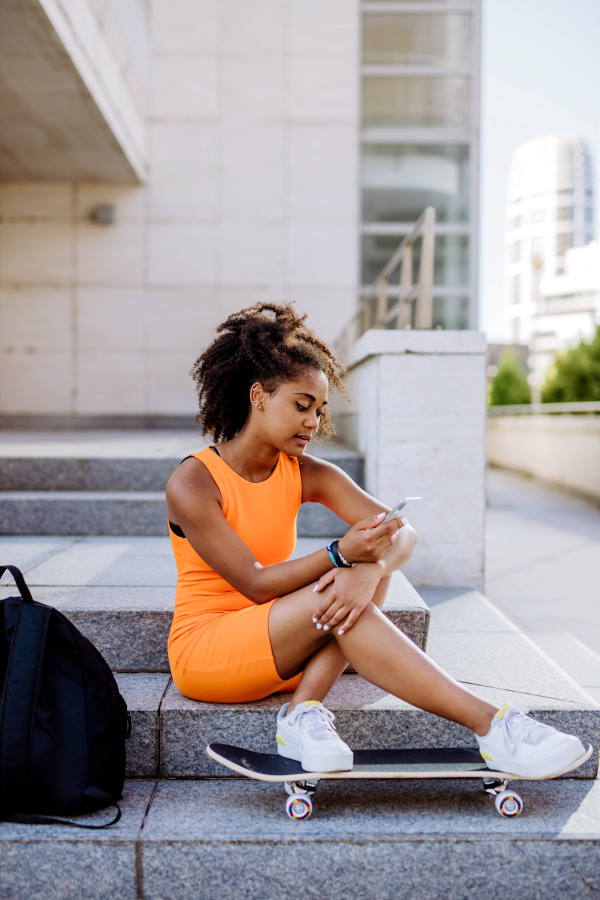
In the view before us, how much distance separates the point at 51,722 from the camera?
6.43 ft

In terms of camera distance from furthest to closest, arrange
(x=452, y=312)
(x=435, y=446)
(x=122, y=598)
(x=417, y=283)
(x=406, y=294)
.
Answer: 1. (x=452, y=312)
2. (x=406, y=294)
3. (x=417, y=283)
4. (x=435, y=446)
5. (x=122, y=598)

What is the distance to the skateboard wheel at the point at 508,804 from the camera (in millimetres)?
2016

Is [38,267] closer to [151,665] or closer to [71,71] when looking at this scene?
[71,71]

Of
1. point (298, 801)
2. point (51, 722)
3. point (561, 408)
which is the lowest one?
point (298, 801)

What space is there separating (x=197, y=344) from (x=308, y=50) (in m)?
4.53

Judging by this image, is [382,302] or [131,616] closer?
[131,616]

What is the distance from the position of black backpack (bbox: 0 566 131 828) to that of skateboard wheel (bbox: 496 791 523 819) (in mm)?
1121

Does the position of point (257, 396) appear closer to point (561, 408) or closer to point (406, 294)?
point (406, 294)

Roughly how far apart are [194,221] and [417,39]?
4.44m

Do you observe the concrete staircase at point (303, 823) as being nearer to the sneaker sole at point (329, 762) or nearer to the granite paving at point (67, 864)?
the granite paving at point (67, 864)

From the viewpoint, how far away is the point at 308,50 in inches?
384

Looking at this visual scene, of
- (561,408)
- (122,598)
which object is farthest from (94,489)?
(561,408)

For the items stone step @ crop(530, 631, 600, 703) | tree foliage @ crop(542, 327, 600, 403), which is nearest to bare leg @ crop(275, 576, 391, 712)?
stone step @ crop(530, 631, 600, 703)

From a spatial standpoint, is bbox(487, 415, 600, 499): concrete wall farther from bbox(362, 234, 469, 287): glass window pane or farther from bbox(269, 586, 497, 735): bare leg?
bbox(269, 586, 497, 735): bare leg
